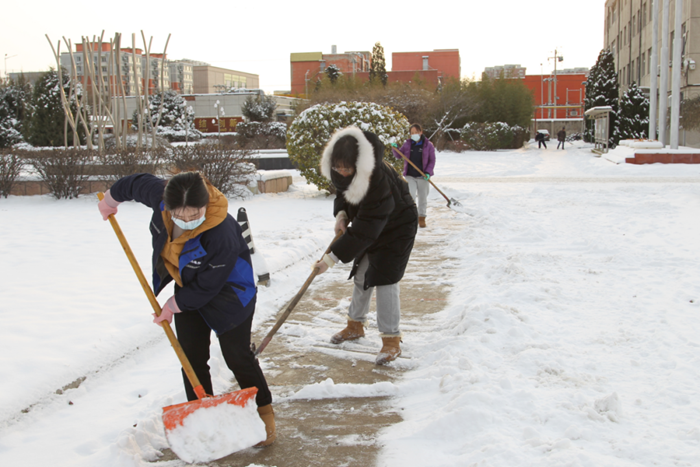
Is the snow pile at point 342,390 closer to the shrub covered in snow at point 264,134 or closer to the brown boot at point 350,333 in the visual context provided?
the brown boot at point 350,333

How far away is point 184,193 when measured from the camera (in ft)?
7.72

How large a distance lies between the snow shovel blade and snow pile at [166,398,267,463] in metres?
0.01

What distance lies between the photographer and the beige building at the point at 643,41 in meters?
27.0

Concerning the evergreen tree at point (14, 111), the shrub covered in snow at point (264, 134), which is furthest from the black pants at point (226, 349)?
the evergreen tree at point (14, 111)

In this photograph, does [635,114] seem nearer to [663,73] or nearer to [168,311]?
[663,73]

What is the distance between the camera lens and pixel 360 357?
12.4 feet

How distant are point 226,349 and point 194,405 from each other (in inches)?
11.0

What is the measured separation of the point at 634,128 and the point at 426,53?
179ft

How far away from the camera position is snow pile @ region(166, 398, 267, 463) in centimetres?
249

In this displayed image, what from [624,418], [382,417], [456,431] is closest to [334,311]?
[382,417]

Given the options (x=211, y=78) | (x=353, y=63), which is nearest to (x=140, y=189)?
(x=353, y=63)

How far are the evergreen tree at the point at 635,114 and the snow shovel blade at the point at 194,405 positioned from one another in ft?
101

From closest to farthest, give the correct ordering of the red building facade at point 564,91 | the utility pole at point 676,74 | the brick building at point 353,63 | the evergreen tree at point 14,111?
the utility pole at point 676,74, the evergreen tree at point 14,111, the brick building at point 353,63, the red building facade at point 564,91

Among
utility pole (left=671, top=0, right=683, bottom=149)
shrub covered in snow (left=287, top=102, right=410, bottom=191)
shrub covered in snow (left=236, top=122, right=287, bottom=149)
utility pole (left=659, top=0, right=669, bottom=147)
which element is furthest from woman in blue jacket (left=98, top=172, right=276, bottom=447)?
shrub covered in snow (left=236, top=122, right=287, bottom=149)
